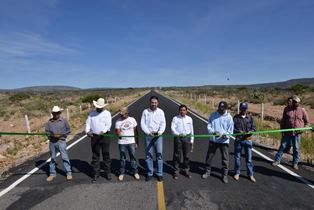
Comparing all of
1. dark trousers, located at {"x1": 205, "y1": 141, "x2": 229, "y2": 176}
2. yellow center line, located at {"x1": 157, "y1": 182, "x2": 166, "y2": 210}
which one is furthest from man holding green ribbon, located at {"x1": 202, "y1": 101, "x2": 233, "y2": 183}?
yellow center line, located at {"x1": 157, "y1": 182, "x2": 166, "y2": 210}

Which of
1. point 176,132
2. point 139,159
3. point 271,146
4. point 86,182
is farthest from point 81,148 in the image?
point 271,146

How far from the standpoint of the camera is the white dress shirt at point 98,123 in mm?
7047

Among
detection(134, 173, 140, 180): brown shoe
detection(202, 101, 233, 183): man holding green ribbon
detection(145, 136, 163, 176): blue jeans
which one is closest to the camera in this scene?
detection(202, 101, 233, 183): man holding green ribbon

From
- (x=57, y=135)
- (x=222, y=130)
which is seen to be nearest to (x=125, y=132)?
(x=57, y=135)

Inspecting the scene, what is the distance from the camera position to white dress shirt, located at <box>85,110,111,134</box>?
23.1 feet

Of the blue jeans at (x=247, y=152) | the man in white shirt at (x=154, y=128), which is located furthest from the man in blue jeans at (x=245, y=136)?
the man in white shirt at (x=154, y=128)

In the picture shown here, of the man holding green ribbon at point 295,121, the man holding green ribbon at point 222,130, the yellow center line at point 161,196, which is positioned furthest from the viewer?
the man holding green ribbon at point 295,121

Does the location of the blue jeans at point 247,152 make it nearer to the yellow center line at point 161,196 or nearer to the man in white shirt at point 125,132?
the yellow center line at point 161,196

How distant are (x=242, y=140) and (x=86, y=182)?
3642 millimetres

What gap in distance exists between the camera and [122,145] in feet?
23.5

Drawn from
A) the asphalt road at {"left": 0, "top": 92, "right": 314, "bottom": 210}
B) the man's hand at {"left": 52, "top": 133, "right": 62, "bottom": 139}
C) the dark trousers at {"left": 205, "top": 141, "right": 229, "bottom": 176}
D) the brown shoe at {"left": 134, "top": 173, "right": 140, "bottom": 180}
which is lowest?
the asphalt road at {"left": 0, "top": 92, "right": 314, "bottom": 210}

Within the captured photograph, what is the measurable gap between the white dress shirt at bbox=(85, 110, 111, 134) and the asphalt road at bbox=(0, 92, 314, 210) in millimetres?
1176

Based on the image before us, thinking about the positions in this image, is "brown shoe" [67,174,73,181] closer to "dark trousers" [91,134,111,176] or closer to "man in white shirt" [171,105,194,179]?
"dark trousers" [91,134,111,176]

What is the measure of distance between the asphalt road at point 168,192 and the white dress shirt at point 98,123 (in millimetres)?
1176
